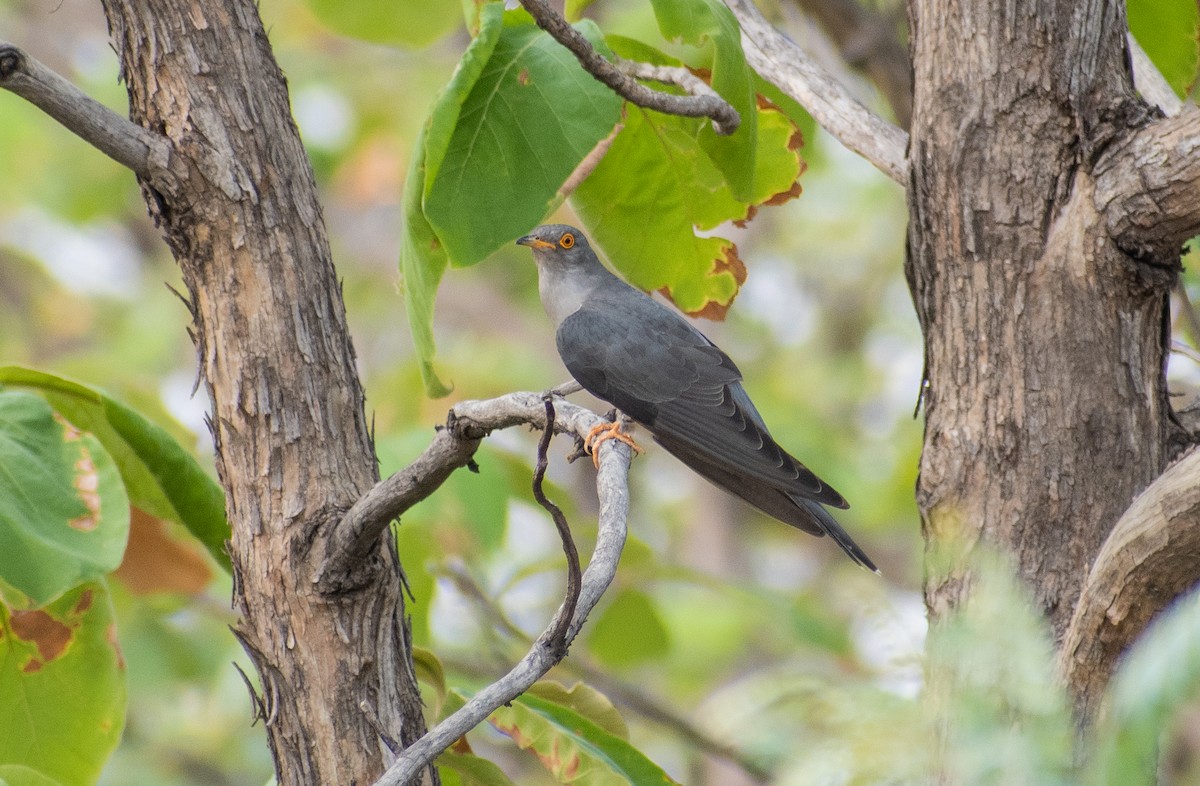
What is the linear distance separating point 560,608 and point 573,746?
3.29 ft

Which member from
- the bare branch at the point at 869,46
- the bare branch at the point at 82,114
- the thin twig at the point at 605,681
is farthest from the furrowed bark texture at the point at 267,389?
the bare branch at the point at 869,46

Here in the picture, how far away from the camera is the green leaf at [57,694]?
8.96 feet

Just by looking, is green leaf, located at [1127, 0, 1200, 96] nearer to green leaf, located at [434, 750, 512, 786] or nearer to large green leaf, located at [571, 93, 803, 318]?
large green leaf, located at [571, 93, 803, 318]

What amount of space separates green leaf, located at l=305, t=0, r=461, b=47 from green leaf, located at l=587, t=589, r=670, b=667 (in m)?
2.43

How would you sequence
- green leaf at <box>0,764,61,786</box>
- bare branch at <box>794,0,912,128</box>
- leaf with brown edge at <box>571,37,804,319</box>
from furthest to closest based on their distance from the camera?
bare branch at <box>794,0,912,128</box>, leaf with brown edge at <box>571,37,804,319</box>, green leaf at <box>0,764,61,786</box>

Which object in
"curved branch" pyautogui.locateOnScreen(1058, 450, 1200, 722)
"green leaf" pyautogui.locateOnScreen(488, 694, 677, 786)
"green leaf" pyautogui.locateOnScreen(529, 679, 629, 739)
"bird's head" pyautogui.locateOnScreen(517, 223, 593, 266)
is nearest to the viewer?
"curved branch" pyautogui.locateOnScreen(1058, 450, 1200, 722)

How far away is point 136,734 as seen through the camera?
9.56 meters

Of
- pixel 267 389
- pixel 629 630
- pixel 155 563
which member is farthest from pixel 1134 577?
pixel 629 630

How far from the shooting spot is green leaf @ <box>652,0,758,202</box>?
244 cm

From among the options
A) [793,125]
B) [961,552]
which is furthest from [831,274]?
[961,552]

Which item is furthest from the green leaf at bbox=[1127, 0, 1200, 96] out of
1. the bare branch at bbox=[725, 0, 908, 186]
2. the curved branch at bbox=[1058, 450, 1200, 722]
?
the curved branch at bbox=[1058, 450, 1200, 722]

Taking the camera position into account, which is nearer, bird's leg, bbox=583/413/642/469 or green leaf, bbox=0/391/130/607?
green leaf, bbox=0/391/130/607

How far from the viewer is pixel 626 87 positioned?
239 centimetres

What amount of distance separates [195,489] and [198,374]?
1.28 feet
